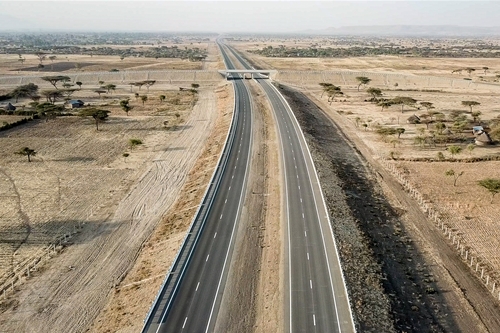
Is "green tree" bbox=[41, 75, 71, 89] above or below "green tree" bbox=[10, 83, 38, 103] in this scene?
above

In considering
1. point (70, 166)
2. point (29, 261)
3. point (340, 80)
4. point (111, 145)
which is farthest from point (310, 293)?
point (340, 80)

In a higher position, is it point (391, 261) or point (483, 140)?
point (483, 140)

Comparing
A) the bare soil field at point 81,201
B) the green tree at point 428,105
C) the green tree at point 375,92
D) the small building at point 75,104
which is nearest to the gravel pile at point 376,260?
the bare soil field at point 81,201

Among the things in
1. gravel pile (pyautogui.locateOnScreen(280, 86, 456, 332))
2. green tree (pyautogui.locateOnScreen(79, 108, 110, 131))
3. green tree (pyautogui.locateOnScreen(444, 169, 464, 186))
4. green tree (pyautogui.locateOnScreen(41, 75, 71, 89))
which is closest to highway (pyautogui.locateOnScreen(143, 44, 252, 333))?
gravel pile (pyautogui.locateOnScreen(280, 86, 456, 332))

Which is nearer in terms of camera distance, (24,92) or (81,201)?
(81,201)

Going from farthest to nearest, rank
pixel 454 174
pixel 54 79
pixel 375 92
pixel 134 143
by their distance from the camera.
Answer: pixel 54 79, pixel 375 92, pixel 134 143, pixel 454 174

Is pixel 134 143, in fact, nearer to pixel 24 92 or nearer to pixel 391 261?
pixel 391 261

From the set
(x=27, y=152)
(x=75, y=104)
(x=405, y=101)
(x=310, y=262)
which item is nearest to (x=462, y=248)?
(x=310, y=262)

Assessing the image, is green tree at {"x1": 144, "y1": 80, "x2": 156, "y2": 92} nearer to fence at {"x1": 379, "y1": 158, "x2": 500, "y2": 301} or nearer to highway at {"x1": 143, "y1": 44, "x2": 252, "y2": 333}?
highway at {"x1": 143, "y1": 44, "x2": 252, "y2": 333}
